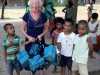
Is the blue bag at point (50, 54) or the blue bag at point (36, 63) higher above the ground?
the blue bag at point (50, 54)

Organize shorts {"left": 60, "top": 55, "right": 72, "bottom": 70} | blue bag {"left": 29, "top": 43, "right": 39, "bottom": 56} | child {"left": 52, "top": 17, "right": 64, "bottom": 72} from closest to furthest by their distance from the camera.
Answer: blue bag {"left": 29, "top": 43, "right": 39, "bottom": 56}, shorts {"left": 60, "top": 55, "right": 72, "bottom": 70}, child {"left": 52, "top": 17, "right": 64, "bottom": 72}

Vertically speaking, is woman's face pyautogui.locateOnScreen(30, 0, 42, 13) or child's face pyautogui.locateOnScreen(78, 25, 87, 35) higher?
woman's face pyautogui.locateOnScreen(30, 0, 42, 13)

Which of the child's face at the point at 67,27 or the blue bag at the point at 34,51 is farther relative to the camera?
the child's face at the point at 67,27

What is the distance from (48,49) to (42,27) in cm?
45

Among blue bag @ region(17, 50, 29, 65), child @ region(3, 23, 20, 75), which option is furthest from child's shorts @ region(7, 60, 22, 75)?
blue bag @ region(17, 50, 29, 65)

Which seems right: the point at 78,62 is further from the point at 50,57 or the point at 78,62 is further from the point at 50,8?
the point at 50,8

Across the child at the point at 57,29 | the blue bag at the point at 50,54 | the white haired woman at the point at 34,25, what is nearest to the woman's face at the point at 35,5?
the white haired woman at the point at 34,25

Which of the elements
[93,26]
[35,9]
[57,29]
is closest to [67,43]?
[35,9]

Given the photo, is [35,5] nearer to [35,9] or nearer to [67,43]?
[35,9]

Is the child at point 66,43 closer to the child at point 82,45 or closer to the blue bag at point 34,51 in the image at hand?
the child at point 82,45

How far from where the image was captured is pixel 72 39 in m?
7.89

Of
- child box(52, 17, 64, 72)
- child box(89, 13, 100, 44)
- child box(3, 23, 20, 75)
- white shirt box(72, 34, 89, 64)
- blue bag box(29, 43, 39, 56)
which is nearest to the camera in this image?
blue bag box(29, 43, 39, 56)

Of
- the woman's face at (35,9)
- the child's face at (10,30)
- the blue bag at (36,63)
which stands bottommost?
the blue bag at (36,63)

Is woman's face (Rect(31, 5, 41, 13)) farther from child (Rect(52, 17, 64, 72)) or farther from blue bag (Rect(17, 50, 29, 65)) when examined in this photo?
child (Rect(52, 17, 64, 72))
